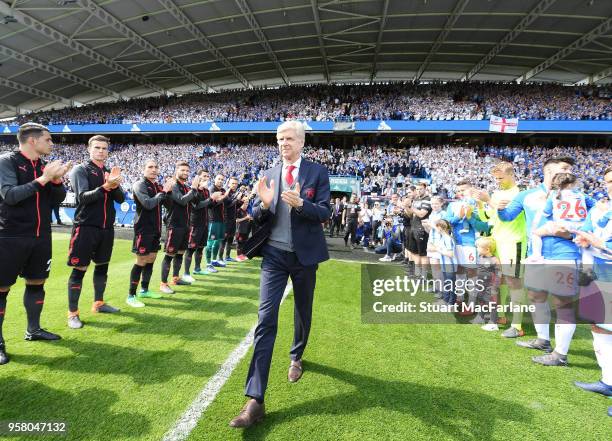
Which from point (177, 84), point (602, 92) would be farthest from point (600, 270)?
point (177, 84)

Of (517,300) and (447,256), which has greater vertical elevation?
(447,256)

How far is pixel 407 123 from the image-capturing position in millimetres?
25797

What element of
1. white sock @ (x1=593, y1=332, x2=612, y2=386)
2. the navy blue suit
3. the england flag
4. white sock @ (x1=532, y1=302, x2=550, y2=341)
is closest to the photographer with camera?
white sock @ (x1=532, y1=302, x2=550, y2=341)

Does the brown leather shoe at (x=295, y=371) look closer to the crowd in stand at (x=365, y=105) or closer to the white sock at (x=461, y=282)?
the white sock at (x=461, y=282)

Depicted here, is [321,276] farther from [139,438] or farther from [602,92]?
[602,92]

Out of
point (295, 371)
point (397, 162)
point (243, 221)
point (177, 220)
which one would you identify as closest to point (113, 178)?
point (177, 220)

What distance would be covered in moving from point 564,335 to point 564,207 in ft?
4.54

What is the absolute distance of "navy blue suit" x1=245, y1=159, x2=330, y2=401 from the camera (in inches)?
98.1

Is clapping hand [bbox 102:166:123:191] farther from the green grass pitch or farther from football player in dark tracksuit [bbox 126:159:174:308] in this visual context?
the green grass pitch

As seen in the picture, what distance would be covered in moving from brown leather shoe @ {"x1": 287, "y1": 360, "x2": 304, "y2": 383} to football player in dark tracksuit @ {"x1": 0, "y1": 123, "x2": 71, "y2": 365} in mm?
2727

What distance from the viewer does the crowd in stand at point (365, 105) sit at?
26.0 metres

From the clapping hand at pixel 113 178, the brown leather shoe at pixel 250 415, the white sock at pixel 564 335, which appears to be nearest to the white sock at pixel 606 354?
the white sock at pixel 564 335

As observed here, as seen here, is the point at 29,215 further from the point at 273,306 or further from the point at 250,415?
the point at 250,415

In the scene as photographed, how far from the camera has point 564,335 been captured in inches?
136
